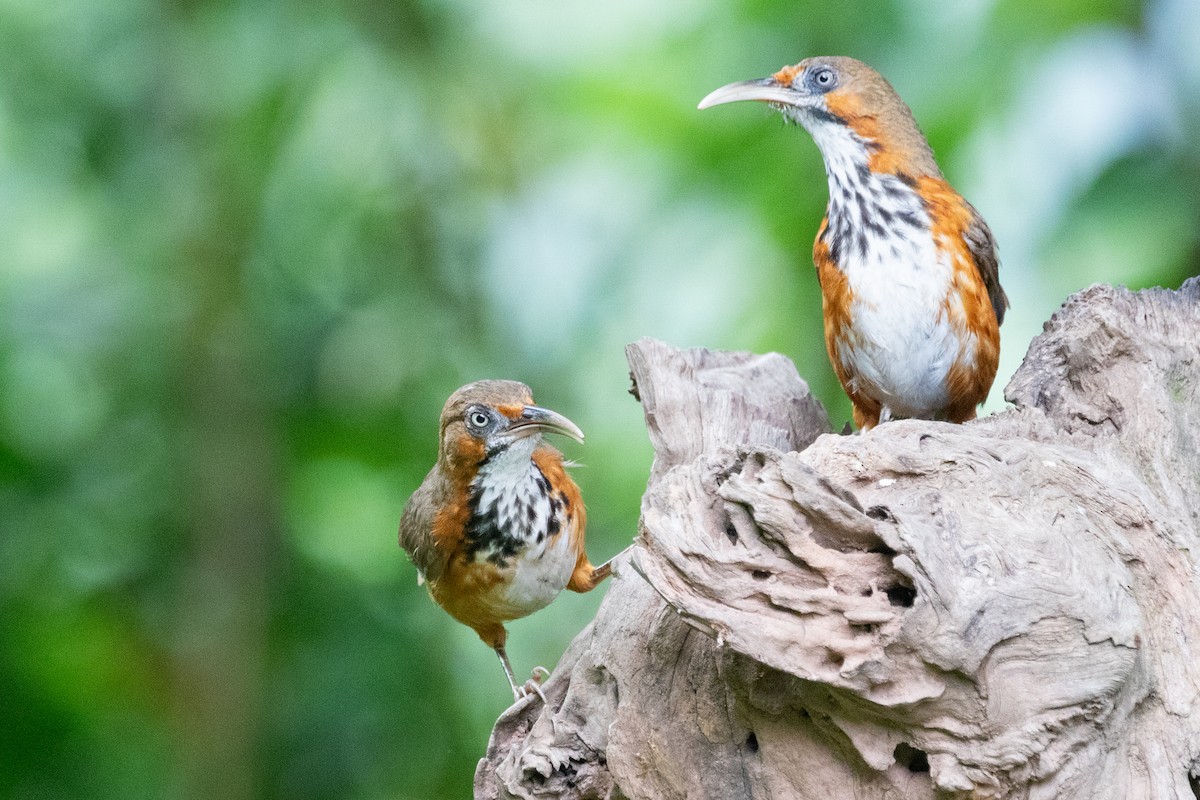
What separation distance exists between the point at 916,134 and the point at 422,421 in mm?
3387

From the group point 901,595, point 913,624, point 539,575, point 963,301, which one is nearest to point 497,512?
point 539,575

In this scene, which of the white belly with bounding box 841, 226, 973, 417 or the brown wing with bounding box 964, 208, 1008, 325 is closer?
the white belly with bounding box 841, 226, 973, 417

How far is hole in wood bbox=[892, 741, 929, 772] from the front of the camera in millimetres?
3078

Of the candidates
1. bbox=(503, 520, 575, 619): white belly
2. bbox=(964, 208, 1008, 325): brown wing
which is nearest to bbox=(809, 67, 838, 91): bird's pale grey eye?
bbox=(964, 208, 1008, 325): brown wing

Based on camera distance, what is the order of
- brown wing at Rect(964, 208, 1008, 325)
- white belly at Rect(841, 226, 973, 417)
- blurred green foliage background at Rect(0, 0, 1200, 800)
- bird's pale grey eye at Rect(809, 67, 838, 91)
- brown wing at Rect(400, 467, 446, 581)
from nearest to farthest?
white belly at Rect(841, 226, 973, 417) → brown wing at Rect(964, 208, 1008, 325) → bird's pale grey eye at Rect(809, 67, 838, 91) → brown wing at Rect(400, 467, 446, 581) → blurred green foliage background at Rect(0, 0, 1200, 800)

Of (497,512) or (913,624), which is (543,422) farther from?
(913,624)

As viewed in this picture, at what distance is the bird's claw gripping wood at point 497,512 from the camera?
4.90 metres

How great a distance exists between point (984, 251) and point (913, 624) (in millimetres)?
2256

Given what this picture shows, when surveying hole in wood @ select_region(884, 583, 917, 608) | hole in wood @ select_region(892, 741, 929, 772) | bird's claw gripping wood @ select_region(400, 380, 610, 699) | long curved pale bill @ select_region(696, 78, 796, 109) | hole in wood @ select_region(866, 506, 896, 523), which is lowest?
hole in wood @ select_region(892, 741, 929, 772)

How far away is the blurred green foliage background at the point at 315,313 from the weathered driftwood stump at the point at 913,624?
3198mm

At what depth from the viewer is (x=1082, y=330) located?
13.3 feet

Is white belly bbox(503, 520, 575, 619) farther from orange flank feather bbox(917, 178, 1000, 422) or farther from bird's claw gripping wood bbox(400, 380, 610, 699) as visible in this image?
orange flank feather bbox(917, 178, 1000, 422)

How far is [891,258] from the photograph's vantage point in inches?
178

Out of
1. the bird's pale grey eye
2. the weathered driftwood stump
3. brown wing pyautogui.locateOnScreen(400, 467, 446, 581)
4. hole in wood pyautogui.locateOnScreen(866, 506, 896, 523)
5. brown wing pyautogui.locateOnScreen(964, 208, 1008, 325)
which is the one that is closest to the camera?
the weathered driftwood stump
